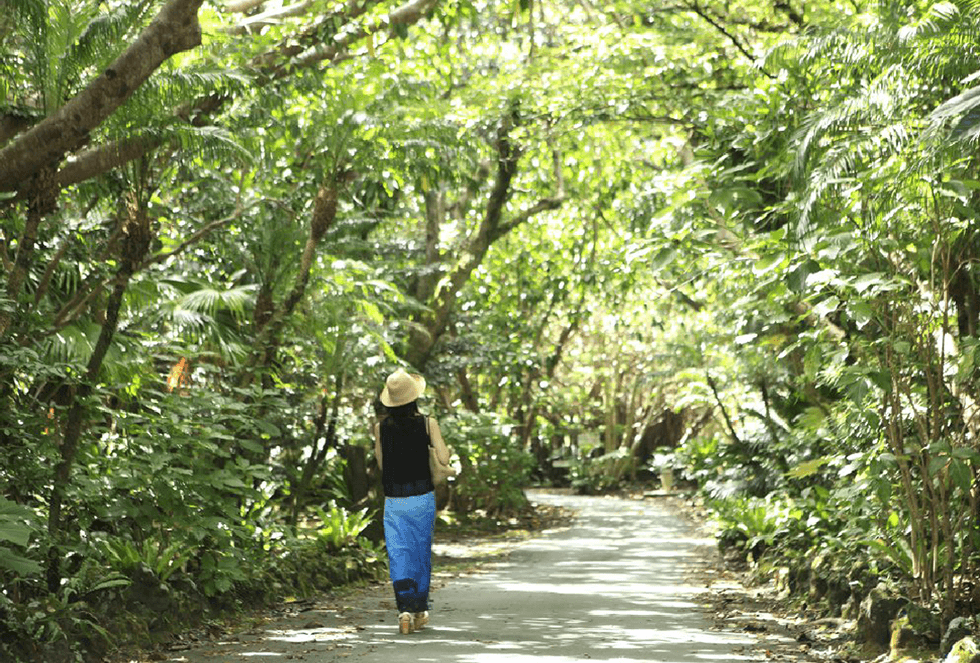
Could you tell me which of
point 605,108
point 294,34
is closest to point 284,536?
point 294,34

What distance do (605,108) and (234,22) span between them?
462 centimetres

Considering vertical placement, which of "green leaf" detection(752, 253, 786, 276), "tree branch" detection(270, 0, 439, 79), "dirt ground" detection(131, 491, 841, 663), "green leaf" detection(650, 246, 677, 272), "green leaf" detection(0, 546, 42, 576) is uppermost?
"tree branch" detection(270, 0, 439, 79)

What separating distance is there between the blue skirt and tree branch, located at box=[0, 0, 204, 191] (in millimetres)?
3637

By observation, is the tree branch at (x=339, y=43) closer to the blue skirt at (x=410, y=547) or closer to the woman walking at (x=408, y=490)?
the woman walking at (x=408, y=490)

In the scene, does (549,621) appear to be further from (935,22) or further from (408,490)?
(935,22)

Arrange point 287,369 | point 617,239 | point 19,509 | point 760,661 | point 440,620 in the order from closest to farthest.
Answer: point 19,509 < point 760,661 < point 440,620 < point 287,369 < point 617,239

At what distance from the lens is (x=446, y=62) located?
668 inches

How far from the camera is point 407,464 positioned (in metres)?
8.38

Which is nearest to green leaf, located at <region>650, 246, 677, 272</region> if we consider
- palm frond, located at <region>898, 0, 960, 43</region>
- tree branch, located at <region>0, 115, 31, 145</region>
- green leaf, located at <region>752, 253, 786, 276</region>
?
green leaf, located at <region>752, 253, 786, 276</region>

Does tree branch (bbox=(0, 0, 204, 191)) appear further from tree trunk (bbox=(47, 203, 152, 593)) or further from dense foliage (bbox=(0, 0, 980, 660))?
tree trunk (bbox=(47, 203, 152, 593))

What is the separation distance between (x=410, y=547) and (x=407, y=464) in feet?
2.05

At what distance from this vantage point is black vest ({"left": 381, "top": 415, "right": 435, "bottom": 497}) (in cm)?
837

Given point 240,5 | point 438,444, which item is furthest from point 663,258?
point 240,5

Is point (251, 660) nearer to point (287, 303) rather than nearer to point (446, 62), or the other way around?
point (287, 303)
